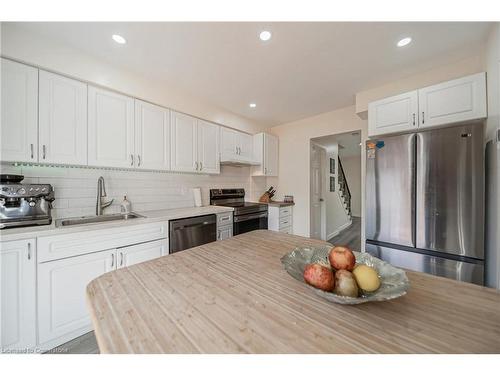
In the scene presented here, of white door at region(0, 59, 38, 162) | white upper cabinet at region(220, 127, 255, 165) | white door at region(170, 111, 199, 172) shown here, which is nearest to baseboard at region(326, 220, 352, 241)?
white upper cabinet at region(220, 127, 255, 165)

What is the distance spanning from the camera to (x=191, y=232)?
7.05ft

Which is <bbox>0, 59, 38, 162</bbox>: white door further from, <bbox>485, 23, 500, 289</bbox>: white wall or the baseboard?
the baseboard

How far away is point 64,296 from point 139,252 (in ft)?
1.80

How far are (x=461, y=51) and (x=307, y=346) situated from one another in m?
2.72

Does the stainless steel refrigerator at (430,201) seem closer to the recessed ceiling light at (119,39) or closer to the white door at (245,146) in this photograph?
the white door at (245,146)

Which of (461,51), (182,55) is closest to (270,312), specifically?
(182,55)

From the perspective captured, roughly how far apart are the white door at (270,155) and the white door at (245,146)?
281mm

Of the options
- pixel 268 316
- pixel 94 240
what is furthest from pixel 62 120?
pixel 268 316

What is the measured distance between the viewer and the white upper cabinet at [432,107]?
1592 millimetres

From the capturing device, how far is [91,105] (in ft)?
5.83

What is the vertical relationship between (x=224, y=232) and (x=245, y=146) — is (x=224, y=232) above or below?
below

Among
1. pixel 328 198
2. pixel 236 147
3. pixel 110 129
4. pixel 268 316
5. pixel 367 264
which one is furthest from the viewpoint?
pixel 328 198

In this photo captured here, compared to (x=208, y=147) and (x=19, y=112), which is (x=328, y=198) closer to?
(x=208, y=147)
